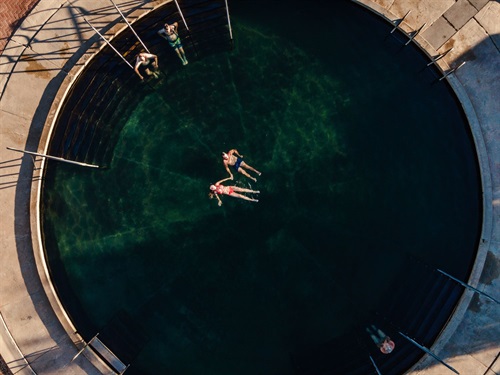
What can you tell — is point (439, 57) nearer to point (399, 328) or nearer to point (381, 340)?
point (399, 328)

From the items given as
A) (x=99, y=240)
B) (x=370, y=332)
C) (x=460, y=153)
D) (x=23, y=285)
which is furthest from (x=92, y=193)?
(x=460, y=153)

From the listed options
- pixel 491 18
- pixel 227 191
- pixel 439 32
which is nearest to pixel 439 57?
pixel 439 32

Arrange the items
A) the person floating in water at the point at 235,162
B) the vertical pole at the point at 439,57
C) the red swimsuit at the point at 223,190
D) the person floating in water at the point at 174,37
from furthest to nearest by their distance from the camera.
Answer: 1. the vertical pole at the point at 439,57
2. the person floating in water at the point at 174,37
3. the red swimsuit at the point at 223,190
4. the person floating in water at the point at 235,162

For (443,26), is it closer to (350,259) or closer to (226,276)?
(350,259)

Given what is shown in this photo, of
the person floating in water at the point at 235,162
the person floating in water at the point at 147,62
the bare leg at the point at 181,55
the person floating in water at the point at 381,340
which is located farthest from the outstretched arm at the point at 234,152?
the person floating in water at the point at 381,340

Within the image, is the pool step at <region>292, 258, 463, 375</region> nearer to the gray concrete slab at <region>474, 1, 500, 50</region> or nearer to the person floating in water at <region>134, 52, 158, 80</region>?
the gray concrete slab at <region>474, 1, 500, 50</region>

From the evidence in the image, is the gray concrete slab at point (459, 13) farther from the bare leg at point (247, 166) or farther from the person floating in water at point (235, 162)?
the person floating in water at point (235, 162)
